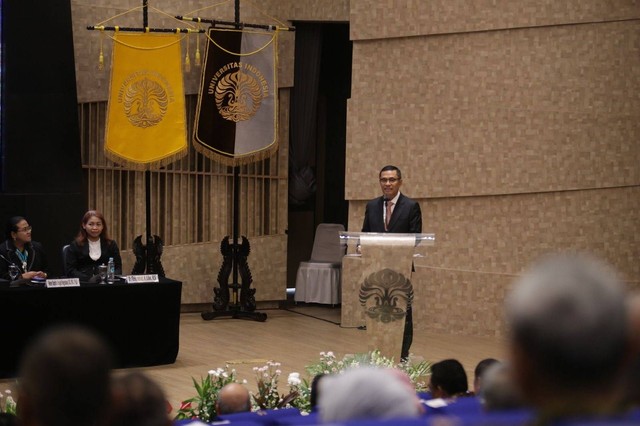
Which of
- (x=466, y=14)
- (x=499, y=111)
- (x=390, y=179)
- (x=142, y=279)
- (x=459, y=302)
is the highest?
(x=466, y=14)

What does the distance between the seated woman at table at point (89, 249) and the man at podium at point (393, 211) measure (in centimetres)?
198

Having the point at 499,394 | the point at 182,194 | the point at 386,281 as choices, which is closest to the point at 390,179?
the point at 386,281

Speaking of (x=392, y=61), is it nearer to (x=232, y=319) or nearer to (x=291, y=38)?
(x=291, y=38)

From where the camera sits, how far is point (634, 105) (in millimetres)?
8984

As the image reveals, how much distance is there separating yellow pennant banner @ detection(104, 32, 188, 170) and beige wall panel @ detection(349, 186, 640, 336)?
2.49 meters

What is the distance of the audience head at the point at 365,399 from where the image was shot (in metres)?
1.49

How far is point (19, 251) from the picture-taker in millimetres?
7203

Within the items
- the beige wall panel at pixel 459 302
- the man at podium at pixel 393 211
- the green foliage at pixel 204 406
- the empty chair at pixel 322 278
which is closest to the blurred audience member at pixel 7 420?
Result: the green foliage at pixel 204 406

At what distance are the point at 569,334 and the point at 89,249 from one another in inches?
262

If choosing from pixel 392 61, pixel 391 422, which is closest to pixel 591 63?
pixel 392 61

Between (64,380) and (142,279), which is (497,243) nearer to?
(142,279)

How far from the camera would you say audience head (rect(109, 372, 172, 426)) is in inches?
65.8

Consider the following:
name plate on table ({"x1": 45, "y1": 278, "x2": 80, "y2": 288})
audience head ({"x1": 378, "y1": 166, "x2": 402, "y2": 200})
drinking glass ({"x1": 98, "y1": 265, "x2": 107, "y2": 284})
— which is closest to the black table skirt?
name plate on table ({"x1": 45, "y1": 278, "x2": 80, "y2": 288})

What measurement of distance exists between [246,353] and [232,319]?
74.6 inches
